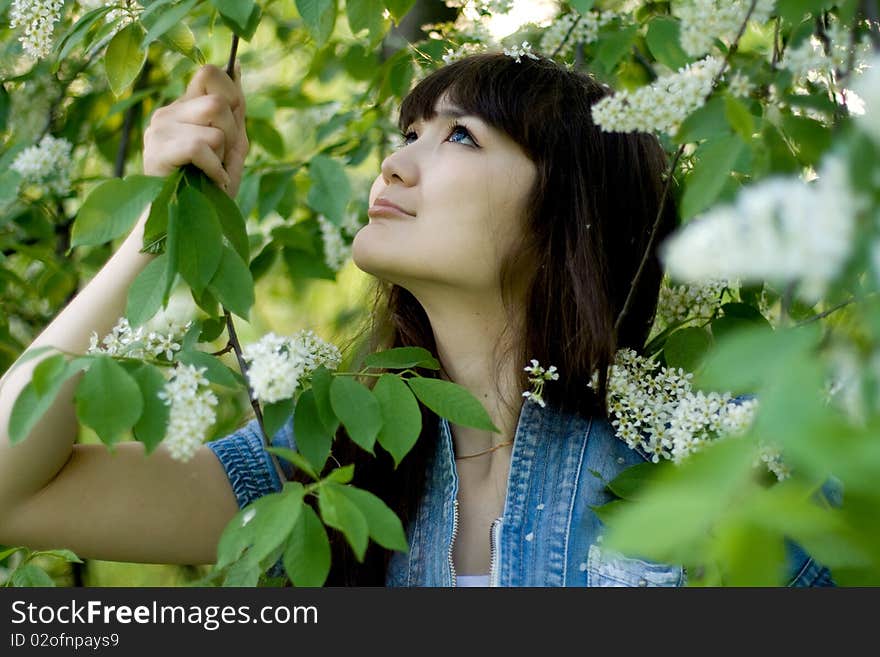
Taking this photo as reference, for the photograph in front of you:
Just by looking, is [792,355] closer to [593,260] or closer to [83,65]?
Result: [593,260]

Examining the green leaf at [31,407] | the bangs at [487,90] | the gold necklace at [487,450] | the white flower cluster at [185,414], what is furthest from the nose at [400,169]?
the green leaf at [31,407]

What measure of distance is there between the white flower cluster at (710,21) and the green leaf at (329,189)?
0.91 metres

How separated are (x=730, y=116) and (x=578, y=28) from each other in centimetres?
102

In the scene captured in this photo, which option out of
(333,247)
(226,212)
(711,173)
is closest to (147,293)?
(226,212)

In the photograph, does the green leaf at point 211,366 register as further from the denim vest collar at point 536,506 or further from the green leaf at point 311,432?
the denim vest collar at point 536,506

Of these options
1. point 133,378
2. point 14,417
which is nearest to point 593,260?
point 133,378

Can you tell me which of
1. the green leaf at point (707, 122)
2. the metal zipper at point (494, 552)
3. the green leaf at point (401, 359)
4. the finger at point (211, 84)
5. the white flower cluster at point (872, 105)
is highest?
the white flower cluster at point (872, 105)

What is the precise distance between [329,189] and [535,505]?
29.8 inches

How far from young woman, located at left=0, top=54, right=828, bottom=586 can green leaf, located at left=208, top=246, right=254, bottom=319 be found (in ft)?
0.98

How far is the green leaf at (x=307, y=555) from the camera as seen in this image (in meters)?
0.96

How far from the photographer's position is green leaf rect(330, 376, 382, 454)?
108 cm

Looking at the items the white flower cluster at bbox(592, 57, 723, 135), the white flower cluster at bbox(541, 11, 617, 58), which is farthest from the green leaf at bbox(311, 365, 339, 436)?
the white flower cluster at bbox(541, 11, 617, 58)

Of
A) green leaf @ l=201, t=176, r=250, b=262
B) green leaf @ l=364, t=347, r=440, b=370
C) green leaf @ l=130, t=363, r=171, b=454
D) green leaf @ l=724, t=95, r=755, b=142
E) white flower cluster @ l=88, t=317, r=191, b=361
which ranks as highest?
green leaf @ l=724, t=95, r=755, b=142

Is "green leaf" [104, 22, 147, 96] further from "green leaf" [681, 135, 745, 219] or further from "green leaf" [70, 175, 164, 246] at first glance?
"green leaf" [681, 135, 745, 219]
